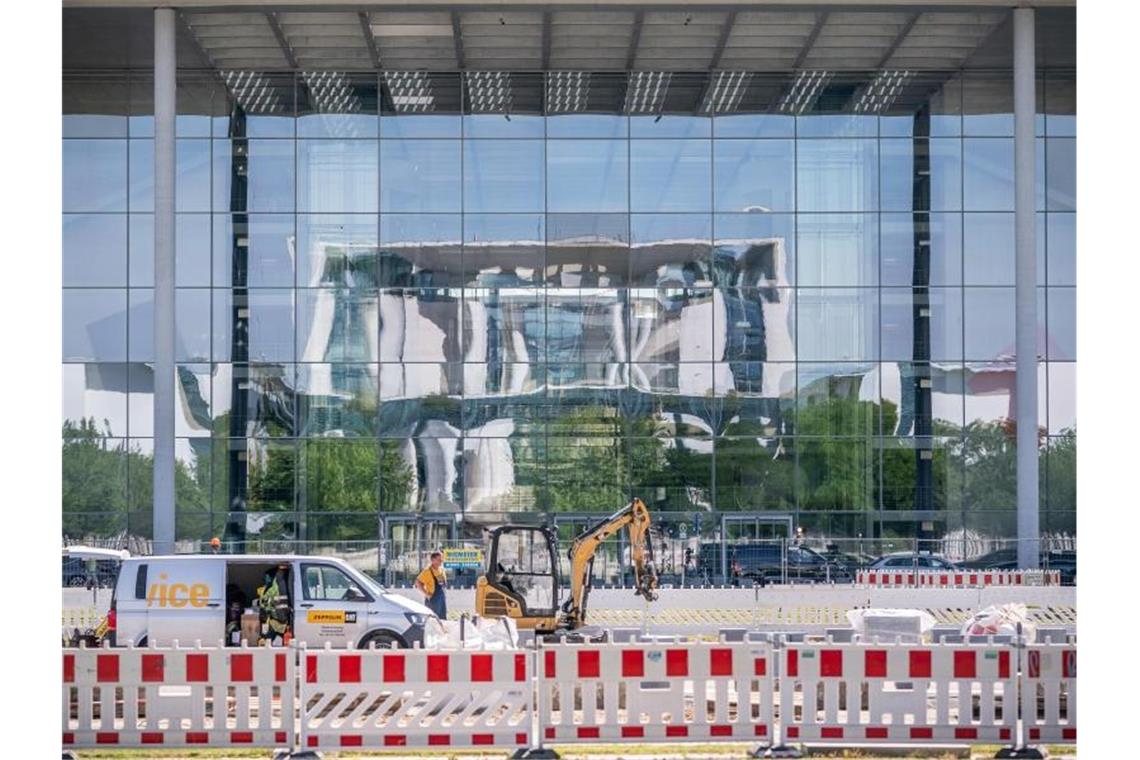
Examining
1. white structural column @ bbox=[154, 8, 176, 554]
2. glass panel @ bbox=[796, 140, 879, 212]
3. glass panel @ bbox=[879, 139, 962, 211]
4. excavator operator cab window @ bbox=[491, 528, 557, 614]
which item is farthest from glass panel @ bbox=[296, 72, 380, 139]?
excavator operator cab window @ bbox=[491, 528, 557, 614]

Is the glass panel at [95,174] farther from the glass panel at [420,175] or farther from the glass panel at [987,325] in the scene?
the glass panel at [987,325]

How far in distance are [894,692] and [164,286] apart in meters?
24.0

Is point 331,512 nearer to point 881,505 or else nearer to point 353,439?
point 353,439

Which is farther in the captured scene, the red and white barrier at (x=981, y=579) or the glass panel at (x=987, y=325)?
the glass panel at (x=987, y=325)

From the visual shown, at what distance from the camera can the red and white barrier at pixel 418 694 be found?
45.5 ft

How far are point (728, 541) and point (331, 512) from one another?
999 cm

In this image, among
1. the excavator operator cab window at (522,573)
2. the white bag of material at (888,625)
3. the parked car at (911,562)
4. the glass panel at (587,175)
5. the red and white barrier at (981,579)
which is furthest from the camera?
the glass panel at (587,175)

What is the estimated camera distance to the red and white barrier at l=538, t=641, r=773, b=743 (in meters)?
13.9

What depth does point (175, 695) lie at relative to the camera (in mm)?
14086

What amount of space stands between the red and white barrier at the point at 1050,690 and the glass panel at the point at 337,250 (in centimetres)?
2761

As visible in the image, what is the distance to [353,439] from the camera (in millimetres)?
39531

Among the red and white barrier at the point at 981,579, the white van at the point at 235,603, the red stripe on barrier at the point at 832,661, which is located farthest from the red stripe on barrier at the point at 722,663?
the red and white barrier at the point at 981,579

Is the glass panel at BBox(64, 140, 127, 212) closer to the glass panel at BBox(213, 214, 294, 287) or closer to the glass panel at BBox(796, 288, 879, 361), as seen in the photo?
the glass panel at BBox(213, 214, 294, 287)

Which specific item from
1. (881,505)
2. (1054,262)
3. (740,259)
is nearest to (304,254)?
(740,259)
